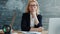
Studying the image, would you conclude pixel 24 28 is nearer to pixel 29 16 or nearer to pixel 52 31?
pixel 29 16

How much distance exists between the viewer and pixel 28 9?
269 centimetres

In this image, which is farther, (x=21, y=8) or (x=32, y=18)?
(x=21, y=8)

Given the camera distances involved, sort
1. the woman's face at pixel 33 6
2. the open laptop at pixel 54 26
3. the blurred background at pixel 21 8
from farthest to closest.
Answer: the blurred background at pixel 21 8, the woman's face at pixel 33 6, the open laptop at pixel 54 26

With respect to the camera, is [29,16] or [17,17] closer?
[29,16]

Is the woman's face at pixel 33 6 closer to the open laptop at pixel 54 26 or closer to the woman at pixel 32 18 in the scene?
the woman at pixel 32 18

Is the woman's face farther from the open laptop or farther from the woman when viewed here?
the open laptop

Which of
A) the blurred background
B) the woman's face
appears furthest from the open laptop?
the blurred background

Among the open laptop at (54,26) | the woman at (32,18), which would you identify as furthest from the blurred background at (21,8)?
the open laptop at (54,26)

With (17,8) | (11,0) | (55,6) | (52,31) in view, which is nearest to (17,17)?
(17,8)

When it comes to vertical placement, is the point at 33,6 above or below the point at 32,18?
above

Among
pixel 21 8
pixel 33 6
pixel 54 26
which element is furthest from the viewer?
pixel 21 8

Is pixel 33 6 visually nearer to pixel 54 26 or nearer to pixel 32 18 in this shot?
pixel 32 18

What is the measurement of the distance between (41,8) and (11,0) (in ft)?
2.20

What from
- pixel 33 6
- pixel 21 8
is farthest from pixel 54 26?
pixel 21 8
